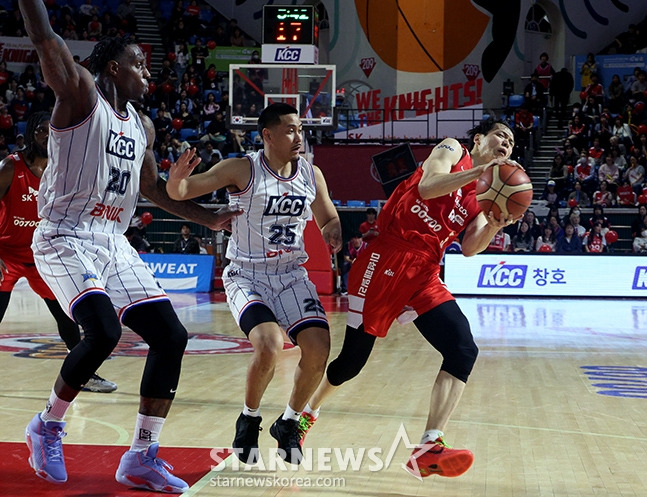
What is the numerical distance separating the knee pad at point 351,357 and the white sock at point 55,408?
1.44 meters

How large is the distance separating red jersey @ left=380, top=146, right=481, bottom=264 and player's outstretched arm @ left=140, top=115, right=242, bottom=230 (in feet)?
2.95

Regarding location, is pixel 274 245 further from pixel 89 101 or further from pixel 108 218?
pixel 89 101

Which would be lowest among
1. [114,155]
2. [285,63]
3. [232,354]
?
[232,354]

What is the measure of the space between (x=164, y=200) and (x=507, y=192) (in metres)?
1.88

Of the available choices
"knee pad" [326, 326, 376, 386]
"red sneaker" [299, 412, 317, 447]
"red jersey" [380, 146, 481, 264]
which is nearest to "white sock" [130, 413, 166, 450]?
"red sneaker" [299, 412, 317, 447]

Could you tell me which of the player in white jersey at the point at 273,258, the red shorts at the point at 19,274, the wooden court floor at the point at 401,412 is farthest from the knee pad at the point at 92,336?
the red shorts at the point at 19,274

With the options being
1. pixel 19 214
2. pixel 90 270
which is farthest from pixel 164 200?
pixel 19 214

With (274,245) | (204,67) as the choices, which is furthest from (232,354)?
(204,67)

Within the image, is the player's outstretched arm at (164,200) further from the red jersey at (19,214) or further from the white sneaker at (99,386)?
the white sneaker at (99,386)

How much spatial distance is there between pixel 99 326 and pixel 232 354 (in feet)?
16.9

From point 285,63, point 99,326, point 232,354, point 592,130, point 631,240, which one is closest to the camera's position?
point 99,326

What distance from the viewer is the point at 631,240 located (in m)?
17.7

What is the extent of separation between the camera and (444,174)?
4641 millimetres

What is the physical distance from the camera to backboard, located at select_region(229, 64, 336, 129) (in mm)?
16703
